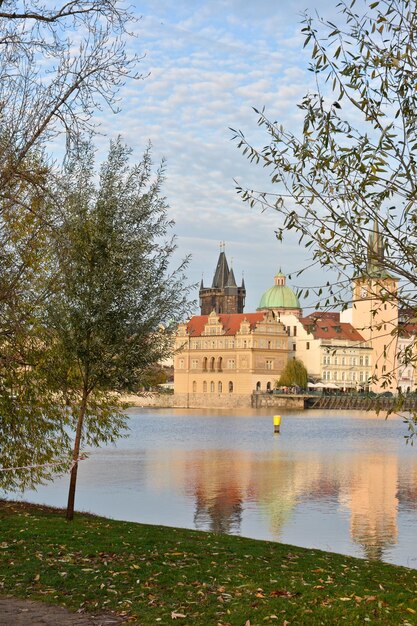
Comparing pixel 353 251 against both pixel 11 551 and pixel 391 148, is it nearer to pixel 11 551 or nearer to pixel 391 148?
pixel 391 148

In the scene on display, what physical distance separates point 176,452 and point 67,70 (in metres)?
42.2

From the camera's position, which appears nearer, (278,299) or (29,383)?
(29,383)

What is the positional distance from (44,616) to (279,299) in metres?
177

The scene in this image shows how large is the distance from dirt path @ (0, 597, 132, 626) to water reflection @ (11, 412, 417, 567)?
9861 mm

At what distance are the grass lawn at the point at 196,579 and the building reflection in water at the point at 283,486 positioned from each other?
593cm

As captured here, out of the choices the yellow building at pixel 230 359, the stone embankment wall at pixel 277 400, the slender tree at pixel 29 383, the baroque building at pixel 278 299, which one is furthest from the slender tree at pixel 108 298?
the baroque building at pixel 278 299

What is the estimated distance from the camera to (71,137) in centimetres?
1227

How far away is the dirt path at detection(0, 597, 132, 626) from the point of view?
937cm

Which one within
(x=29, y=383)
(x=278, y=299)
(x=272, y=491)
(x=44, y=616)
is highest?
(x=278, y=299)

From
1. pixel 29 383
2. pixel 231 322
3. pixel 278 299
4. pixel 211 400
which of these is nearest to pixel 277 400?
pixel 211 400

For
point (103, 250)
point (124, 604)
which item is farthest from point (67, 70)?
point (124, 604)

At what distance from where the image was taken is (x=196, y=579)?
38.1 feet

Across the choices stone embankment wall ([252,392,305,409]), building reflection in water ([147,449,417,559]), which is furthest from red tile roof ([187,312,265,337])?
building reflection in water ([147,449,417,559])

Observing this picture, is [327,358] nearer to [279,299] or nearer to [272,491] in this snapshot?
[279,299]
